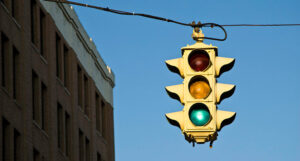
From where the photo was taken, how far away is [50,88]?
47.8 m

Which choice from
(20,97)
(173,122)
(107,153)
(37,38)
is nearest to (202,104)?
(173,122)

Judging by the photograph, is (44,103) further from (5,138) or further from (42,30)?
(5,138)

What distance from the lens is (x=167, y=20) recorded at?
1456 cm

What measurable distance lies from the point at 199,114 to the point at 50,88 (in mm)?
36574

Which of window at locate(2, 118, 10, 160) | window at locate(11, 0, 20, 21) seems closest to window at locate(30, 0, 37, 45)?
window at locate(11, 0, 20, 21)

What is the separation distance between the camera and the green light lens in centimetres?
1178

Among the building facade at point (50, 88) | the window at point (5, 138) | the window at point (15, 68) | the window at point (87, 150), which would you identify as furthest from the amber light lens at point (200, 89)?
the window at point (87, 150)

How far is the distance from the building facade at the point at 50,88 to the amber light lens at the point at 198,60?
2713cm

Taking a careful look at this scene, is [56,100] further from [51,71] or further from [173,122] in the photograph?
[173,122]

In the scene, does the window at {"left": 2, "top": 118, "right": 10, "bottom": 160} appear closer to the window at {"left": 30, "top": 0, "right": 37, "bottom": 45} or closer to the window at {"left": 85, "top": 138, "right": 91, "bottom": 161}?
the window at {"left": 30, "top": 0, "right": 37, "bottom": 45}

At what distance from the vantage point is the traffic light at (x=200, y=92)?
38.4 ft

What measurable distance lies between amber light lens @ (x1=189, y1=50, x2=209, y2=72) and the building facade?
27131 mm

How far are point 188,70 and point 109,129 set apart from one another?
177 ft

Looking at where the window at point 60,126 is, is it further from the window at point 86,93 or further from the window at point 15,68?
the window at point 15,68
